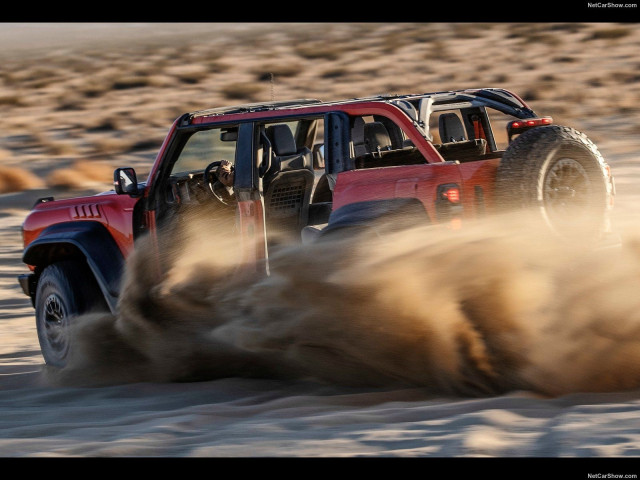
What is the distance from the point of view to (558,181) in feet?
19.7

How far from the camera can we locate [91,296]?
7.71 m

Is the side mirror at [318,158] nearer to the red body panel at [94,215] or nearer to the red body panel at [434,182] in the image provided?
the red body panel at [94,215]

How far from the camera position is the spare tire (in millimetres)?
5859

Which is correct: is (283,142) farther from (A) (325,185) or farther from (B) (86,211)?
(B) (86,211)

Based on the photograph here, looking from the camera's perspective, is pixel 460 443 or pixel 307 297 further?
pixel 307 297

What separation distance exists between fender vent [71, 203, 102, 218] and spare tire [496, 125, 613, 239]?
311 centimetres

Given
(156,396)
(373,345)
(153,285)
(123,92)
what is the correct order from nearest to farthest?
(373,345) < (156,396) < (153,285) < (123,92)

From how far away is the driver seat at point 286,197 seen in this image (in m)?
7.17

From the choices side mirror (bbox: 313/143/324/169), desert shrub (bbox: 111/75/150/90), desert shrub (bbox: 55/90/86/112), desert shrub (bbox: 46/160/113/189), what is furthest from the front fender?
desert shrub (bbox: 111/75/150/90)

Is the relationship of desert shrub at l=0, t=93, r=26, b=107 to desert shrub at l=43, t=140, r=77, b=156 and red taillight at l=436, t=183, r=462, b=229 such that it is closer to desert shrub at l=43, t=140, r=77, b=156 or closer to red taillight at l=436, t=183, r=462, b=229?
desert shrub at l=43, t=140, r=77, b=156

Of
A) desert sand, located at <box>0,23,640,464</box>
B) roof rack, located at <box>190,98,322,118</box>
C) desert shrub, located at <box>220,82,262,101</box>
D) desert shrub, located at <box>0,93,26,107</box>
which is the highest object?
desert shrub, located at <box>0,93,26,107</box>
